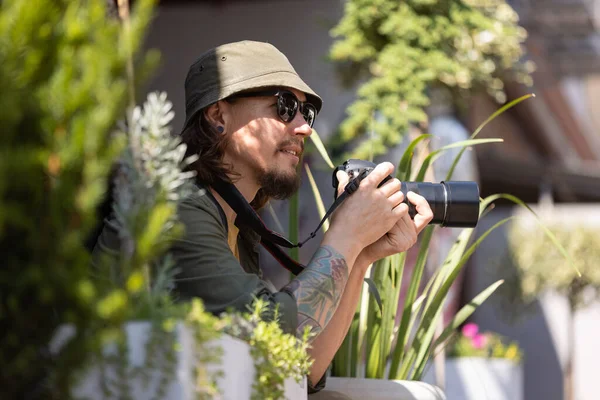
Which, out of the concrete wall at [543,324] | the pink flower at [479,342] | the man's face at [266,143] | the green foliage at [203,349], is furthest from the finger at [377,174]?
the concrete wall at [543,324]

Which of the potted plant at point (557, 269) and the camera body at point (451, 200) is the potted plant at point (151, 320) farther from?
the potted plant at point (557, 269)

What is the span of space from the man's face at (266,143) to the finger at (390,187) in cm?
28

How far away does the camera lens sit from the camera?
83.0 inches

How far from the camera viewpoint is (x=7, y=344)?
102cm

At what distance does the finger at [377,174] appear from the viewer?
6.42 ft

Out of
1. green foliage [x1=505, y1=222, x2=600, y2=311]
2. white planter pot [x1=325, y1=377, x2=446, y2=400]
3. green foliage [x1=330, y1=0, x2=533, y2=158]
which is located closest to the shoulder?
white planter pot [x1=325, y1=377, x2=446, y2=400]

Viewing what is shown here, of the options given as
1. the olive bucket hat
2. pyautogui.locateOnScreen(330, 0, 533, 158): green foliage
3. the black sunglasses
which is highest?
pyautogui.locateOnScreen(330, 0, 533, 158): green foliage

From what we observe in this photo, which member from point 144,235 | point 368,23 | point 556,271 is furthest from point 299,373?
point 556,271

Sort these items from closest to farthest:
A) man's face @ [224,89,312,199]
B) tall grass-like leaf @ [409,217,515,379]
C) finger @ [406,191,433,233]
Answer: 1. finger @ [406,191,433,233]
2. man's face @ [224,89,312,199]
3. tall grass-like leaf @ [409,217,515,379]

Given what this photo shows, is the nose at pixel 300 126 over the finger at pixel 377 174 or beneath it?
over

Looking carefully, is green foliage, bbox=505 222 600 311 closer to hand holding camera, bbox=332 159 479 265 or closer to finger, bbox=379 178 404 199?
hand holding camera, bbox=332 159 479 265

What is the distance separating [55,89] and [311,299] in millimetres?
869

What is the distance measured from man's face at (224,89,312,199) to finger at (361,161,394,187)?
0.27m

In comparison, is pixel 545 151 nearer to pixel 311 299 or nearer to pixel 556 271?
pixel 556 271
